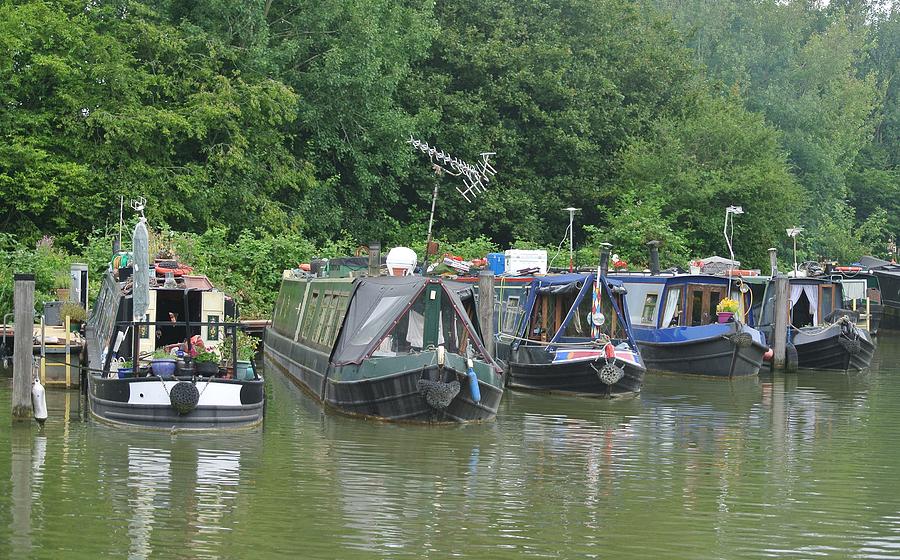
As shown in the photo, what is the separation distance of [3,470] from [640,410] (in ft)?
39.4

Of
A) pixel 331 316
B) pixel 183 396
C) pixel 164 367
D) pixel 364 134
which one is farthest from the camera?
pixel 364 134

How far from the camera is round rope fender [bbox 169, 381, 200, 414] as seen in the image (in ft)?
61.2

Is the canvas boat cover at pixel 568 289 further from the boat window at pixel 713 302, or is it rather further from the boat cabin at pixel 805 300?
the boat cabin at pixel 805 300

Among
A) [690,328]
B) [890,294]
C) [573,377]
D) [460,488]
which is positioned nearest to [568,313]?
[573,377]

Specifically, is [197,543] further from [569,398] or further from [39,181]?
[39,181]

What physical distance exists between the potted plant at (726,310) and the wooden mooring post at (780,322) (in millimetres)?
1140

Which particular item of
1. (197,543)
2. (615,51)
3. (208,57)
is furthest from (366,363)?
(615,51)

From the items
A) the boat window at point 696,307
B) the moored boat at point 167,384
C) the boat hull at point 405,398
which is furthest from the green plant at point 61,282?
the boat window at point 696,307

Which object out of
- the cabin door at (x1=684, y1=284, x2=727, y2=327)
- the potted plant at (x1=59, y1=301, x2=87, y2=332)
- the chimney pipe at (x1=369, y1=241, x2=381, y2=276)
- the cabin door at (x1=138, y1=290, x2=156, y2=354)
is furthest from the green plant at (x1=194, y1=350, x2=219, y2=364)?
the cabin door at (x1=684, y1=284, x2=727, y2=327)

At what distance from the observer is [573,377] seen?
84.7 ft

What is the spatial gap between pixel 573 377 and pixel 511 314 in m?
4.50

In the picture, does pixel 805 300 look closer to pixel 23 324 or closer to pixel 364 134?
pixel 364 134

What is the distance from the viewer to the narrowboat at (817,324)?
3281cm

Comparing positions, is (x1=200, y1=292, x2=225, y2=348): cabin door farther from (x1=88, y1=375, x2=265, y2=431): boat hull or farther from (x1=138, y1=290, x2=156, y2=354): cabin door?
(x1=88, y1=375, x2=265, y2=431): boat hull
